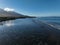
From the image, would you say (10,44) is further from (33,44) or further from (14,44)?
(33,44)

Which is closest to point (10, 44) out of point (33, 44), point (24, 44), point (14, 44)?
point (14, 44)

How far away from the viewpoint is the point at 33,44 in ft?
39.9

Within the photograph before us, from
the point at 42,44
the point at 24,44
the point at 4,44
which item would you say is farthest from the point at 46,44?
the point at 4,44

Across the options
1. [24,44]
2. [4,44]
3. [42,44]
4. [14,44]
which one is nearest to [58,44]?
[42,44]

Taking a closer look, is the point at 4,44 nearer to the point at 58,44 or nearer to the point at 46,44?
the point at 46,44

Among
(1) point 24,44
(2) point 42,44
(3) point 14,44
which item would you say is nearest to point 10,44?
(3) point 14,44

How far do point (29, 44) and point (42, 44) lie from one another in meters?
1.47

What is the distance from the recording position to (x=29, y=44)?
1209 centimetres

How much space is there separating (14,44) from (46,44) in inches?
141

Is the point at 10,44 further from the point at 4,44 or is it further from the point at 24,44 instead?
the point at 24,44

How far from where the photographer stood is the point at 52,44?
1202 cm

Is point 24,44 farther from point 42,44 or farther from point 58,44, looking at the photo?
point 58,44

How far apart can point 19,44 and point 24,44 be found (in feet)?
1.85

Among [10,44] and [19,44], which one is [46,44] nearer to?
[19,44]
